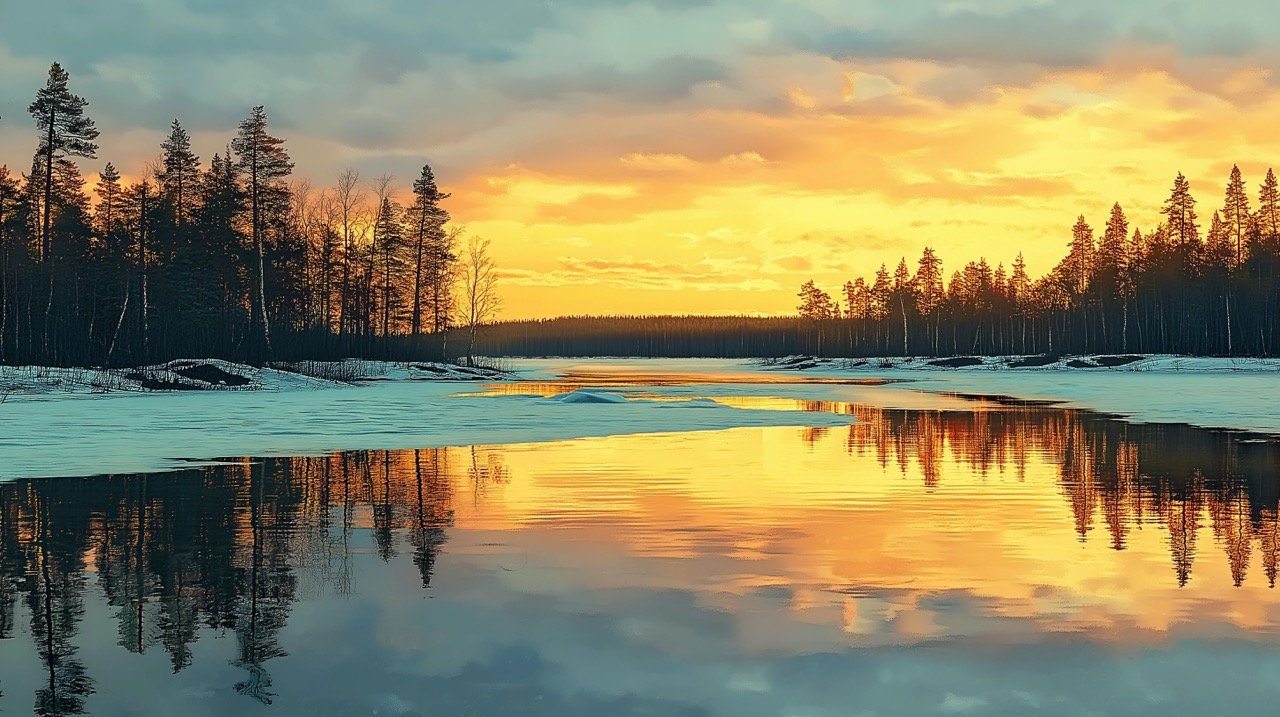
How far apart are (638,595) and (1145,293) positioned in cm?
12514

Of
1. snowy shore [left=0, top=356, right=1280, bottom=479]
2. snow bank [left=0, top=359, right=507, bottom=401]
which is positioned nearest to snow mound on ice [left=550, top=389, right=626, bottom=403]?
snowy shore [left=0, top=356, right=1280, bottom=479]

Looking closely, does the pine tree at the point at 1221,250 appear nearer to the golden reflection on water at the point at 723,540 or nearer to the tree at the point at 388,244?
the tree at the point at 388,244


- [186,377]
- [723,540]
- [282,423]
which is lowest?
[723,540]

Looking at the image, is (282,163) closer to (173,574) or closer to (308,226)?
(308,226)

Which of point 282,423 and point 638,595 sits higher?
point 282,423

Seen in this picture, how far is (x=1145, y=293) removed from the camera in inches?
4747

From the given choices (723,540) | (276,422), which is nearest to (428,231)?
(276,422)

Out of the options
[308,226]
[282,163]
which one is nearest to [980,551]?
[282,163]

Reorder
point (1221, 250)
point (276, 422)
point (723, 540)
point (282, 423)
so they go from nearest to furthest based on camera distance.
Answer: point (723, 540) → point (282, 423) → point (276, 422) → point (1221, 250)

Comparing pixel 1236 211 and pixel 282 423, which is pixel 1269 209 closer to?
pixel 1236 211

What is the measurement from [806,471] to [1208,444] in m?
10.7

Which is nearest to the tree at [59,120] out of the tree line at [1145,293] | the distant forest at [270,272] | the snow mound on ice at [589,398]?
the distant forest at [270,272]

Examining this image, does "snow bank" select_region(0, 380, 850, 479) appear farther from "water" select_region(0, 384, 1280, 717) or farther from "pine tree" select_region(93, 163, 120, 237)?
"pine tree" select_region(93, 163, 120, 237)

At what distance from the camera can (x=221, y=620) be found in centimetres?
788
